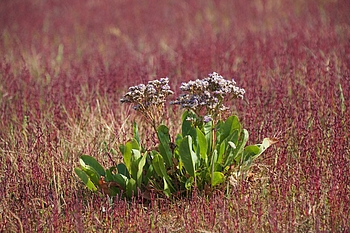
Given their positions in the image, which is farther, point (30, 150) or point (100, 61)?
point (100, 61)

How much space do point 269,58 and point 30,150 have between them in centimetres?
341

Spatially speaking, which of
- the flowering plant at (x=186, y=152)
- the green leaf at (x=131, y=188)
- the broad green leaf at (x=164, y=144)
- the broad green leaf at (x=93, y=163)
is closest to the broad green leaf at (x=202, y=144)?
the flowering plant at (x=186, y=152)

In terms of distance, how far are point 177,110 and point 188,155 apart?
195 cm

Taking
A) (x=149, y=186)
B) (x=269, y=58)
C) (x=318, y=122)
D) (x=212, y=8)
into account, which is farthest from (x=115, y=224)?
(x=212, y=8)

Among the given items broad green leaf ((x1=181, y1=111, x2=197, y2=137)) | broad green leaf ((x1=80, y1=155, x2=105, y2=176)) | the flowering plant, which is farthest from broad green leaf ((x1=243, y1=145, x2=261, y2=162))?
broad green leaf ((x1=80, y1=155, x2=105, y2=176))

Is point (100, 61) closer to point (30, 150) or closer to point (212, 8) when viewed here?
point (30, 150)

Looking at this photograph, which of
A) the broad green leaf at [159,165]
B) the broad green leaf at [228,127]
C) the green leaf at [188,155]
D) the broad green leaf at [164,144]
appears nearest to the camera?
the green leaf at [188,155]

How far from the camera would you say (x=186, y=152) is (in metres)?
3.62

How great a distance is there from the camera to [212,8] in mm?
10812

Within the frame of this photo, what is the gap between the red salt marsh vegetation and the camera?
3.60 meters

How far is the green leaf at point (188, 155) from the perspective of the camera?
11.8 ft

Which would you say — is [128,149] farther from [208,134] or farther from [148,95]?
[208,134]

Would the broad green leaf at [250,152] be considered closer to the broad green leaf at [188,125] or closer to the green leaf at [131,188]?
the broad green leaf at [188,125]

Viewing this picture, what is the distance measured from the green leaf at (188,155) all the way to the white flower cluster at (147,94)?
35cm
